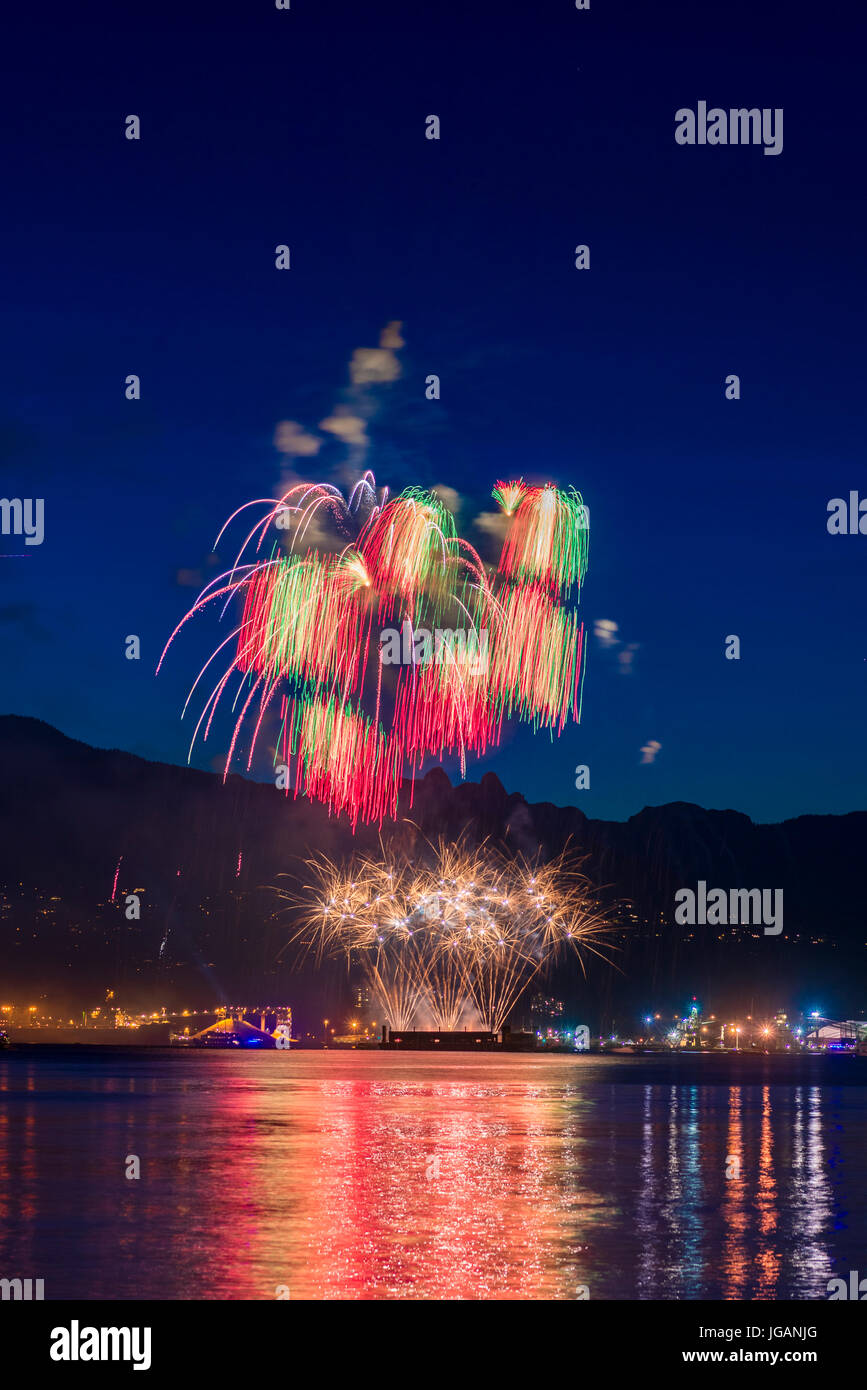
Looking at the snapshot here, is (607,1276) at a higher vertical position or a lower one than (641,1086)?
higher

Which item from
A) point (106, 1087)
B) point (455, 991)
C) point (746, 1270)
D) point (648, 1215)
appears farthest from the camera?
point (455, 991)

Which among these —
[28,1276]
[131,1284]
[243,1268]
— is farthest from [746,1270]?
[28,1276]

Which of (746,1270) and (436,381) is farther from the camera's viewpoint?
(436,381)

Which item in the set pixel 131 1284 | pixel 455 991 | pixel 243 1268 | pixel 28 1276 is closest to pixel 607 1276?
pixel 243 1268

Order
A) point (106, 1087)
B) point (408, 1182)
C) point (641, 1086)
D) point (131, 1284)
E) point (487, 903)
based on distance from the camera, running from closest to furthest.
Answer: point (131, 1284) → point (408, 1182) → point (106, 1087) → point (641, 1086) → point (487, 903)

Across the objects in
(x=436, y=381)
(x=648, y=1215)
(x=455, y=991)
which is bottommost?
(x=455, y=991)
